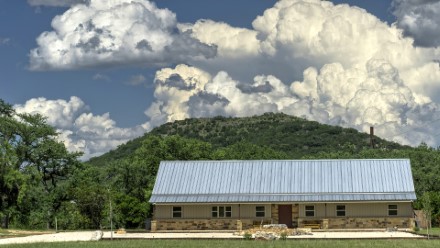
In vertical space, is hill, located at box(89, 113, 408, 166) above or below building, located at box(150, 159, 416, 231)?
above

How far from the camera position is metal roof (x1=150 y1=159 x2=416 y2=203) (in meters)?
56.6

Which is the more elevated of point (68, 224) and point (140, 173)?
point (140, 173)

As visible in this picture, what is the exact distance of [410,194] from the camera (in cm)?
5591

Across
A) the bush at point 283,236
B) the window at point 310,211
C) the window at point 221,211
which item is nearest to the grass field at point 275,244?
the bush at point 283,236

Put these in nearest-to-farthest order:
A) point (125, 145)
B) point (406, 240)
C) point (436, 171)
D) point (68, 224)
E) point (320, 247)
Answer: point (320, 247), point (406, 240), point (68, 224), point (436, 171), point (125, 145)

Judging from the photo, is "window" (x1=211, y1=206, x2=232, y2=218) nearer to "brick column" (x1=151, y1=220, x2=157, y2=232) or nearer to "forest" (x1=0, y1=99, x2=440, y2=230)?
"brick column" (x1=151, y1=220, x2=157, y2=232)

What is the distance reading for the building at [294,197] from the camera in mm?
56062

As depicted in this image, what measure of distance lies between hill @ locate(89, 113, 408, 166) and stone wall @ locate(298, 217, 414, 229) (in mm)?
72701

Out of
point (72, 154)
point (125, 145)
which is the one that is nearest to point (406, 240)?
Result: point (72, 154)

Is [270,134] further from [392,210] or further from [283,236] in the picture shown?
[283,236]

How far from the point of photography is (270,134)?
502 feet

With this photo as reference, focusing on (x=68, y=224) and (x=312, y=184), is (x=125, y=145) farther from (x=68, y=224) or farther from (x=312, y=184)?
(x=312, y=184)

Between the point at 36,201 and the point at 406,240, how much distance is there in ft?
116

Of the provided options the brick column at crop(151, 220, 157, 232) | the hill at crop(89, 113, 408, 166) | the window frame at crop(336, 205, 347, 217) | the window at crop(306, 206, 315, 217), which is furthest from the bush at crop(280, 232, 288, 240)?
the hill at crop(89, 113, 408, 166)
